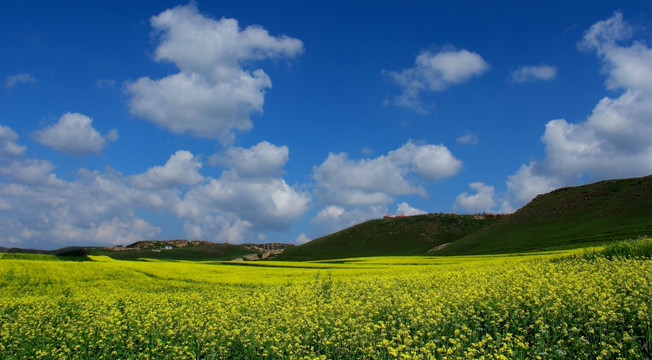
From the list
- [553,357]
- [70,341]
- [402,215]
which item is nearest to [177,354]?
[70,341]

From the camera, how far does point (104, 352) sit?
37.3ft

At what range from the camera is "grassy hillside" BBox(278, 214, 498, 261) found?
86250mm

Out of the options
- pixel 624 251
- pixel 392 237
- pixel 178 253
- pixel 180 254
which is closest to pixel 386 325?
pixel 624 251

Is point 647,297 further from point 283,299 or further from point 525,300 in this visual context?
point 283,299

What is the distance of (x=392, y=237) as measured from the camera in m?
92.2

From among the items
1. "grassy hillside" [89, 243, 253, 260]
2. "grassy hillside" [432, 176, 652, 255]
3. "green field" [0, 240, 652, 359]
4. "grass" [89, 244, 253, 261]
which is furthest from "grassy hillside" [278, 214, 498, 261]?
"green field" [0, 240, 652, 359]

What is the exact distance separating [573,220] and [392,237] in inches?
1426

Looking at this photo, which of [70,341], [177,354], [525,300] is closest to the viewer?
[177,354]

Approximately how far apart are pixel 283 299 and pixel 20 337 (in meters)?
9.10

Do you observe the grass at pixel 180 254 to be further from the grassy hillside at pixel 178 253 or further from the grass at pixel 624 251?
the grass at pixel 624 251

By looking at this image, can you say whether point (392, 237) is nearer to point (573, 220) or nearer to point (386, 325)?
point (573, 220)

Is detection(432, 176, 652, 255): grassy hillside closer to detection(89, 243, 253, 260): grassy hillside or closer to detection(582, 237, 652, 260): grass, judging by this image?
detection(582, 237, 652, 260): grass

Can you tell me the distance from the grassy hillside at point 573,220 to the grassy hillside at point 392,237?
12242 millimetres

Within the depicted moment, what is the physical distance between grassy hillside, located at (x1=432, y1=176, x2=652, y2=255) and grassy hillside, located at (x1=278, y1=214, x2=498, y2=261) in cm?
1224
